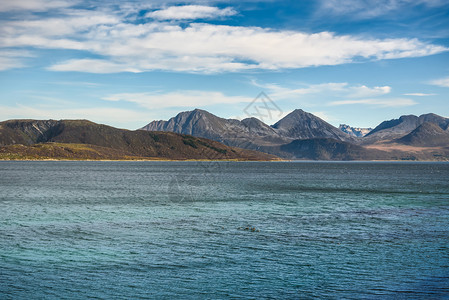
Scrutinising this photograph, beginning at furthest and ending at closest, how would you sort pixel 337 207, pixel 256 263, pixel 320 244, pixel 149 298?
1. pixel 337 207
2. pixel 320 244
3. pixel 256 263
4. pixel 149 298

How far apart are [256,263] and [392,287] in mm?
9842

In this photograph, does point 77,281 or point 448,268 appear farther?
point 448,268

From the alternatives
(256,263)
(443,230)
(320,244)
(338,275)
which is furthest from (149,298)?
(443,230)

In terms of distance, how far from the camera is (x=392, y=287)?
25078 mm

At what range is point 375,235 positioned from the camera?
41.8 m

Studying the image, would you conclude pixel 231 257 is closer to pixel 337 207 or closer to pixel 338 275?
pixel 338 275

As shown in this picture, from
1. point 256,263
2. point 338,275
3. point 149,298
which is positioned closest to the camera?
point 149,298

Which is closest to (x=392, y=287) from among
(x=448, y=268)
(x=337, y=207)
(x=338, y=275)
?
(x=338, y=275)

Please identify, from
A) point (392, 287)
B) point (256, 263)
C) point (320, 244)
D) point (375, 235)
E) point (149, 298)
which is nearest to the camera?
point (149, 298)

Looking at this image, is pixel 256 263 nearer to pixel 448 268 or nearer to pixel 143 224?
pixel 448 268

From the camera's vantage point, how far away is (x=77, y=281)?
26312mm

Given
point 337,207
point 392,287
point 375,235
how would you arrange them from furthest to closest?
point 337,207 < point 375,235 < point 392,287

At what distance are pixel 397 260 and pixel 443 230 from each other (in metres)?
17.4

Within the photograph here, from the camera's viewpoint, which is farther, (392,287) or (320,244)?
(320,244)
